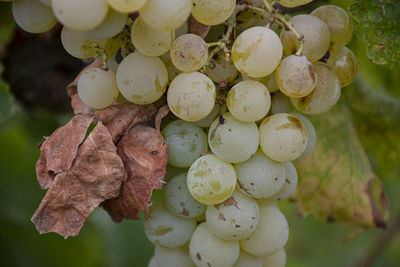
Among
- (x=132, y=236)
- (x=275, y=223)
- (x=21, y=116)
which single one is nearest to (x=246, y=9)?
(x=275, y=223)

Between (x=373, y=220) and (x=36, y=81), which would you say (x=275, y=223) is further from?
(x=36, y=81)

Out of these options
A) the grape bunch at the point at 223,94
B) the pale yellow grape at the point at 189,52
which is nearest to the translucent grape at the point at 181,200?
the grape bunch at the point at 223,94

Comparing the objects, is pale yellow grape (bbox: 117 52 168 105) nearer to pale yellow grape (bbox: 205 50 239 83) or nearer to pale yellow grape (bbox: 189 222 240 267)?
pale yellow grape (bbox: 205 50 239 83)

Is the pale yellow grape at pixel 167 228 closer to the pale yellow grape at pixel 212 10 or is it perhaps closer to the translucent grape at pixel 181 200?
the translucent grape at pixel 181 200

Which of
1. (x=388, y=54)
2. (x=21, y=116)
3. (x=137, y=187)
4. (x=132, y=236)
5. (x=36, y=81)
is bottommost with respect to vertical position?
(x=132, y=236)

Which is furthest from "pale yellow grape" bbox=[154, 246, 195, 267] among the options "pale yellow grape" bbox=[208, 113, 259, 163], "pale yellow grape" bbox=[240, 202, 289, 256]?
"pale yellow grape" bbox=[208, 113, 259, 163]

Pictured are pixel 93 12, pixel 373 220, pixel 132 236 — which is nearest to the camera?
pixel 93 12

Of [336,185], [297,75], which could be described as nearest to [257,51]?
[297,75]
